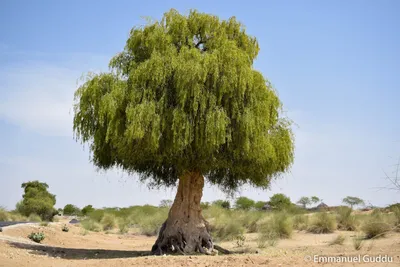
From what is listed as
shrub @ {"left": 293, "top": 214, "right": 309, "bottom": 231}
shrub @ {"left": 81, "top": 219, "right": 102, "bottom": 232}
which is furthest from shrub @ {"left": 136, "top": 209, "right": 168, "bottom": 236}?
shrub @ {"left": 293, "top": 214, "right": 309, "bottom": 231}

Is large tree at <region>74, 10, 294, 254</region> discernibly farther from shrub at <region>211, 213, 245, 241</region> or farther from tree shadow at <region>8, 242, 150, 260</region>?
shrub at <region>211, 213, 245, 241</region>

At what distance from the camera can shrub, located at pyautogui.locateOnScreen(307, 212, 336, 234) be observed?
31578 millimetres

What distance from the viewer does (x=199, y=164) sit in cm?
1900

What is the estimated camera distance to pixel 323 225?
31578mm

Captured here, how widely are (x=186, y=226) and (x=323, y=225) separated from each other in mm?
14489

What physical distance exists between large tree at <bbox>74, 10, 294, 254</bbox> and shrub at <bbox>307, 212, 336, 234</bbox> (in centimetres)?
1233

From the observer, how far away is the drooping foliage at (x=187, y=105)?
17.7 m

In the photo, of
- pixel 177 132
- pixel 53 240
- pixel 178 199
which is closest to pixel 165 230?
pixel 178 199

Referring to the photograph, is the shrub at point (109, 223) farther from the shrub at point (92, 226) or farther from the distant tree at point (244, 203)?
the distant tree at point (244, 203)

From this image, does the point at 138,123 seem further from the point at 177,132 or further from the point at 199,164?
the point at 199,164

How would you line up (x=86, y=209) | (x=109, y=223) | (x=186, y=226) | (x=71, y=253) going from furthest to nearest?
(x=86, y=209), (x=109, y=223), (x=71, y=253), (x=186, y=226)

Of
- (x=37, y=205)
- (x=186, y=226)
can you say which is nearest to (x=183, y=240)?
(x=186, y=226)

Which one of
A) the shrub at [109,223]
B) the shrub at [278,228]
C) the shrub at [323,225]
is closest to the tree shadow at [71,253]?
the shrub at [278,228]

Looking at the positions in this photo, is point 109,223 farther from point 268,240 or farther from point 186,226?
point 186,226
